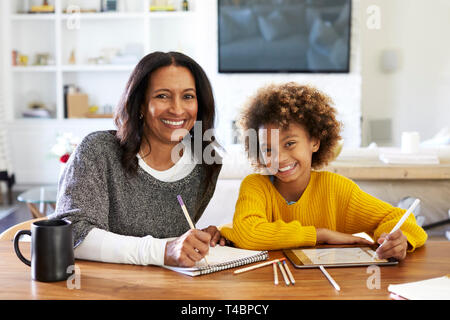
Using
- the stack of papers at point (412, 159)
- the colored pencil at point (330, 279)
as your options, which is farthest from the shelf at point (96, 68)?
the colored pencil at point (330, 279)

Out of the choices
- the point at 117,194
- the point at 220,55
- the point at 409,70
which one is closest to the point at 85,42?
the point at 220,55

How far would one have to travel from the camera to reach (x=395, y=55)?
6.35 meters

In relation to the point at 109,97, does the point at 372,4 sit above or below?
above

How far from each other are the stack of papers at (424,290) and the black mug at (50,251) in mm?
603

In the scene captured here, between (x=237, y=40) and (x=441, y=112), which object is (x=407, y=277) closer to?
(x=237, y=40)

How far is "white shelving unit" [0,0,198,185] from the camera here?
5.94 m

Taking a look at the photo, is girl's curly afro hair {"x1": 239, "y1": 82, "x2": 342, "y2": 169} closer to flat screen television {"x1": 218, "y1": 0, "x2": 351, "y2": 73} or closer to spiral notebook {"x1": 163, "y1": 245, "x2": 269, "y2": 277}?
spiral notebook {"x1": 163, "y1": 245, "x2": 269, "y2": 277}

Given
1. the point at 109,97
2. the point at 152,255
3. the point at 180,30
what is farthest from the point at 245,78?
the point at 152,255

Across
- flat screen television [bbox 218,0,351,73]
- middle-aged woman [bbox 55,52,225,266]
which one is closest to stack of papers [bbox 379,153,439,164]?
middle-aged woman [bbox 55,52,225,266]

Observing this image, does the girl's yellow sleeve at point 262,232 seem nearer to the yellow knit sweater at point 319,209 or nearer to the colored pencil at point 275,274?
the yellow knit sweater at point 319,209

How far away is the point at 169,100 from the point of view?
58.3 inches

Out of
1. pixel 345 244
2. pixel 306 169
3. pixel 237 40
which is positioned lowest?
pixel 345 244

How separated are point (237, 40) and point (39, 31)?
2.19 metres

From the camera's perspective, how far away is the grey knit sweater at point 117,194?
4.31ft
